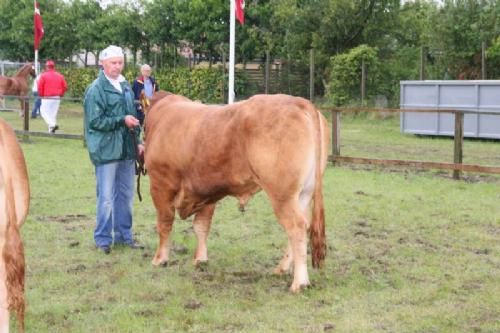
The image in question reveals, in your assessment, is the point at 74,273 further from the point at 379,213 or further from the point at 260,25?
the point at 260,25

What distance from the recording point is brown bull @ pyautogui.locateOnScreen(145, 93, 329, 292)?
5645mm

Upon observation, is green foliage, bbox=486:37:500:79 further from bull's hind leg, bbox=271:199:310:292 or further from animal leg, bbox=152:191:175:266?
bull's hind leg, bbox=271:199:310:292

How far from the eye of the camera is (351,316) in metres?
5.09

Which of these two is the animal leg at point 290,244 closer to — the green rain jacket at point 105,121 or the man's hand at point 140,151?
the man's hand at point 140,151

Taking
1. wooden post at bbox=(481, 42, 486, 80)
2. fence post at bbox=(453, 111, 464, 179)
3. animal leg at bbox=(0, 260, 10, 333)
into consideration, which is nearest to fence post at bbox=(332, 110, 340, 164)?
fence post at bbox=(453, 111, 464, 179)

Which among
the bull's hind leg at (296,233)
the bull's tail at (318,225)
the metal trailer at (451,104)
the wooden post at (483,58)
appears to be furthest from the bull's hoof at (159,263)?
the wooden post at (483,58)

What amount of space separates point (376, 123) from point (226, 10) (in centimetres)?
963

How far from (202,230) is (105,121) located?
127 cm

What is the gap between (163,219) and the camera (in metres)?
6.77

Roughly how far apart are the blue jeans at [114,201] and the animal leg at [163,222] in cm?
57

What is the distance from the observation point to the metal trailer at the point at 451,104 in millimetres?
17000

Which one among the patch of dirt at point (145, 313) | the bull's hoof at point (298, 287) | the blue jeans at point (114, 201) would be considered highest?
the blue jeans at point (114, 201)

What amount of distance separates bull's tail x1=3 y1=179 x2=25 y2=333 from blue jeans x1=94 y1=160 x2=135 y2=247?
3142mm

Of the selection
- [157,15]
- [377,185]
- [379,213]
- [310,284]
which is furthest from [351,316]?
[157,15]
